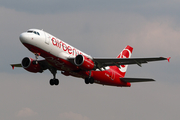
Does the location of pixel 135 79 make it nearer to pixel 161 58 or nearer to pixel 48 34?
pixel 161 58

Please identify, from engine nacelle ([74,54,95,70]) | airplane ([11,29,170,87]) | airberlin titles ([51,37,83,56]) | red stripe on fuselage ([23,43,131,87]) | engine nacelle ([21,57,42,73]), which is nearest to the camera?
airplane ([11,29,170,87])

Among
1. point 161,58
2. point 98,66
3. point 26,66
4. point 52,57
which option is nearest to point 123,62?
point 98,66

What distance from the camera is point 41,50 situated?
43.8 meters

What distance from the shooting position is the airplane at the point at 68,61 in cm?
4353

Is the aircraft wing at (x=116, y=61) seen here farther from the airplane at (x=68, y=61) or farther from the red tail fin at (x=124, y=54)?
the red tail fin at (x=124, y=54)

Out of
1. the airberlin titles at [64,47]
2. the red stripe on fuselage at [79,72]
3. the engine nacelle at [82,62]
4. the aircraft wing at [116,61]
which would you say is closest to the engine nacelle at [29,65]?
the red stripe on fuselage at [79,72]

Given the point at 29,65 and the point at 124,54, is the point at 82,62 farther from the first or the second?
the point at 124,54

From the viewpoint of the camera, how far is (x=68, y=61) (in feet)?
151

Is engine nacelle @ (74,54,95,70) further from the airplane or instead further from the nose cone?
the nose cone

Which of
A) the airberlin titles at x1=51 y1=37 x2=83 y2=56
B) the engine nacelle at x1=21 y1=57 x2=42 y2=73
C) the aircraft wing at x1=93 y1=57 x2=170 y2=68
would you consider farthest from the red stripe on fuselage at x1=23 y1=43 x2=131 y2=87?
the engine nacelle at x1=21 y1=57 x2=42 y2=73

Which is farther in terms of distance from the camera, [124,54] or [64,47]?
[124,54]

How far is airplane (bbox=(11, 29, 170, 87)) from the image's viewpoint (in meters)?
43.5

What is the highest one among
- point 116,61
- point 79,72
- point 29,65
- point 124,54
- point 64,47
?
point 124,54

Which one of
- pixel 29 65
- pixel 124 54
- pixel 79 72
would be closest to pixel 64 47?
pixel 79 72
